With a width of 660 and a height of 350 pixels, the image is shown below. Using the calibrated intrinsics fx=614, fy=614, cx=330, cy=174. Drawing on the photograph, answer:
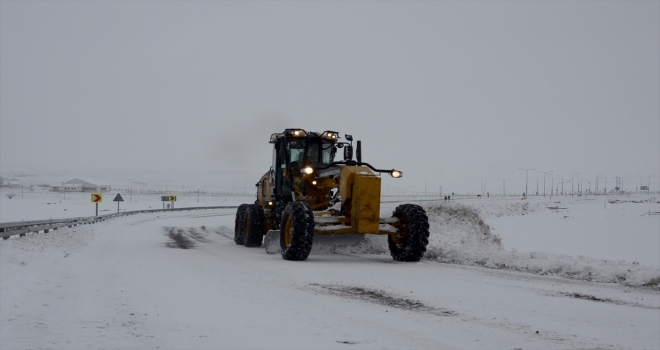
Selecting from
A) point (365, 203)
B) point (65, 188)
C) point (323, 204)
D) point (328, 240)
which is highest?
point (365, 203)

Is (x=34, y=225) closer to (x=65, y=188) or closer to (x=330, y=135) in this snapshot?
(x=330, y=135)

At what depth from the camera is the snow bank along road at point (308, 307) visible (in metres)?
6.04

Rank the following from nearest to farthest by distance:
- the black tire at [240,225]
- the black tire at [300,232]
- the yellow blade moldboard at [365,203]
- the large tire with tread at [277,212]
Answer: the black tire at [300,232] < the yellow blade moldboard at [365,203] < the large tire with tread at [277,212] < the black tire at [240,225]

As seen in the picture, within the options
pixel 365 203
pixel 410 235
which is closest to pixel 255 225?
pixel 365 203

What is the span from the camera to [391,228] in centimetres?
1458

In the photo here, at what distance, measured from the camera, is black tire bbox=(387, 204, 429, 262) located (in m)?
14.3

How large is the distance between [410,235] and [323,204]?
272cm

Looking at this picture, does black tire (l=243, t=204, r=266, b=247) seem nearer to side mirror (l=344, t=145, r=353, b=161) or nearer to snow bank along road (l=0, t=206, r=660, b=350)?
side mirror (l=344, t=145, r=353, b=161)

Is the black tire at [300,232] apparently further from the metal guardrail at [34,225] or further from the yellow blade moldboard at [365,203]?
the metal guardrail at [34,225]

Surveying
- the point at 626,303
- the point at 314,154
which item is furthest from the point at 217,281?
the point at 314,154

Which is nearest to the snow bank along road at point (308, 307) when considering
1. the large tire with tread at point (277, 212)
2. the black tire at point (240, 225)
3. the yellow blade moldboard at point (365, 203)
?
the yellow blade moldboard at point (365, 203)

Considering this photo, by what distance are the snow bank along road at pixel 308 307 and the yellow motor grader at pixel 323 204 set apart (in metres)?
1.22

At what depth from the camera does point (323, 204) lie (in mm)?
16078

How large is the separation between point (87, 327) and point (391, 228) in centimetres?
895
